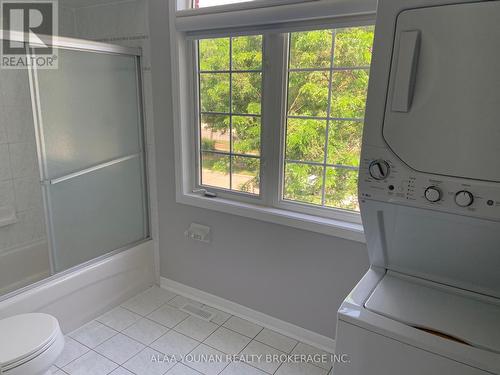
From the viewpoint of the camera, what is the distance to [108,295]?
246 cm

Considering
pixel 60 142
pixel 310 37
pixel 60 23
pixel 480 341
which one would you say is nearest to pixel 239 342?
→ pixel 480 341

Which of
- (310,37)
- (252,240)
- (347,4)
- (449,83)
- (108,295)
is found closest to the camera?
(449,83)

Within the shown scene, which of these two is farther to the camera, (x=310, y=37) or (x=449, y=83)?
(x=310, y=37)

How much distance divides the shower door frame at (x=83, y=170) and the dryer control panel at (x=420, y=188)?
177 centimetres

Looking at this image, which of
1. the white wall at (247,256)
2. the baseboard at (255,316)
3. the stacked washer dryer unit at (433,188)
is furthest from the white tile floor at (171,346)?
the stacked washer dryer unit at (433,188)

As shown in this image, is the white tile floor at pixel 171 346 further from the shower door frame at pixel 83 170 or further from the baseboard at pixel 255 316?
the shower door frame at pixel 83 170

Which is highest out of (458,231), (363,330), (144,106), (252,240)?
A: (144,106)

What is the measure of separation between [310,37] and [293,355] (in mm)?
1796

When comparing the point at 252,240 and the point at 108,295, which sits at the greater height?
the point at 252,240

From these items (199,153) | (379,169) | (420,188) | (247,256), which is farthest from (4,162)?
(420,188)

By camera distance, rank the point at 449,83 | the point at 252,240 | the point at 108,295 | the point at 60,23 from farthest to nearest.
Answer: the point at 60,23
the point at 108,295
the point at 252,240
the point at 449,83

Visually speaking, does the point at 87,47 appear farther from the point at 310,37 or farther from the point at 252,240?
the point at 252,240

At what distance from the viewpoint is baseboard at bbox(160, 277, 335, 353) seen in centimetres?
213

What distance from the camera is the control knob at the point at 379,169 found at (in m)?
1.09
